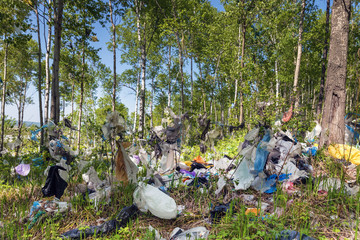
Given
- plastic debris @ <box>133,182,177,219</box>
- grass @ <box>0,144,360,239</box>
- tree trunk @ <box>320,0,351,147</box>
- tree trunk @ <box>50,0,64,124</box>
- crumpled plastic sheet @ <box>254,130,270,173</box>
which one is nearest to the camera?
grass @ <box>0,144,360,239</box>

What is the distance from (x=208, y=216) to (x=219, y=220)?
0.36 ft

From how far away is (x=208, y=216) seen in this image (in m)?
1.71

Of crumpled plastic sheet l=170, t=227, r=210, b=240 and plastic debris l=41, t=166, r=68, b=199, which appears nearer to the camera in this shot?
crumpled plastic sheet l=170, t=227, r=210, b=240

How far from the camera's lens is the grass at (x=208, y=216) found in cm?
141

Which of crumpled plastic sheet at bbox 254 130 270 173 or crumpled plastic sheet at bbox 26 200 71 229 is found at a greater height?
crumpled plastic sheet at bbox 254 130 270 173

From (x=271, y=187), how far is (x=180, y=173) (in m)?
1.08

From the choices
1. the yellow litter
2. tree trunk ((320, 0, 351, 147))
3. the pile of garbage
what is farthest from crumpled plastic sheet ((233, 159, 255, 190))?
tree trunk ((320, 0, 351, 147))

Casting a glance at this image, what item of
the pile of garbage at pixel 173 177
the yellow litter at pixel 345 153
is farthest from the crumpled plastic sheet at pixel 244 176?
the yellow litter at pixel 345 153

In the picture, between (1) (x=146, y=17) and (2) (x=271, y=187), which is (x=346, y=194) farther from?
(1) (x=146, y=17)

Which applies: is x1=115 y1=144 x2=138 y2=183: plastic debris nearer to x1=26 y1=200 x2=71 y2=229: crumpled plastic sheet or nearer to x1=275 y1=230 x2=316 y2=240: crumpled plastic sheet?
x1=26 y1=200 x2=71 y2=229: crumpled plastic sheet

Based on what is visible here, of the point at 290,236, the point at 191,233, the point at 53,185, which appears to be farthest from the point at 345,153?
the point at 53,185

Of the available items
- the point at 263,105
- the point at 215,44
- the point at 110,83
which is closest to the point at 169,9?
the point at 215,44

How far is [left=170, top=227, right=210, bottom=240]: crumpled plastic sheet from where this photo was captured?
141cm

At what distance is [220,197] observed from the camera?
6.28ft
